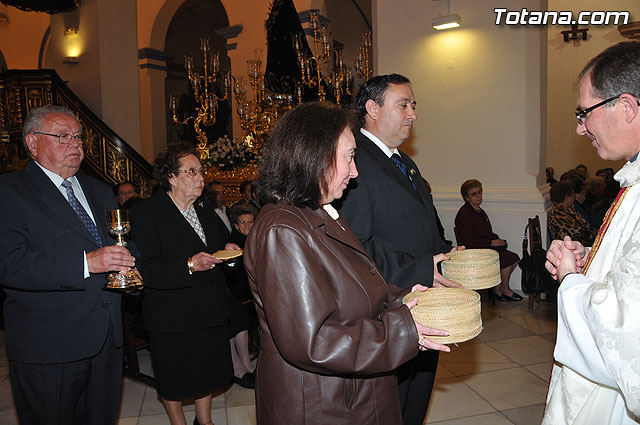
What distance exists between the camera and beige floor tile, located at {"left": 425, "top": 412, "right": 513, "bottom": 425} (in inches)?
131

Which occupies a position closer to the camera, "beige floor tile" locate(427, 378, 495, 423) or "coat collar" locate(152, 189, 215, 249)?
"coat collar" locate(152, 189, 215, 249)

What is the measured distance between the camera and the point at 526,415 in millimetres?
3393

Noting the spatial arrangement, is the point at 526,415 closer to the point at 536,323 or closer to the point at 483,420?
the point at 483,420

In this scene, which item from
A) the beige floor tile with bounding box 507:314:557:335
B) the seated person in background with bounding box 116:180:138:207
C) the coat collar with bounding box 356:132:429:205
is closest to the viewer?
the coat collar with bounding box 356:132:429:205

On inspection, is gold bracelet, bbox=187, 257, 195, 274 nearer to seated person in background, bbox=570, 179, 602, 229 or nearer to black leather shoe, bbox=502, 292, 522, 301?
black leather shoe, bbox=502, 292, 522, 301

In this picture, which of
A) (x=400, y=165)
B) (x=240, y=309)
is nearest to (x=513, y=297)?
(x=240, y=309)

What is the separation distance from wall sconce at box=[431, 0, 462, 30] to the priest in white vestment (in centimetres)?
522

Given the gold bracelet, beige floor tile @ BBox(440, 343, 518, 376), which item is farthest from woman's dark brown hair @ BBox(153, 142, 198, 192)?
beige floor tile @ BBox(440, 343, 518, 376)

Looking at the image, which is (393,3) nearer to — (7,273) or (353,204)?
(353,204)

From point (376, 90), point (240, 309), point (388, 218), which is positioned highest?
point (376, 90)

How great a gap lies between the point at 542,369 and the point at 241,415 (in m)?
2.47

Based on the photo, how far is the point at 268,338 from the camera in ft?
5.23

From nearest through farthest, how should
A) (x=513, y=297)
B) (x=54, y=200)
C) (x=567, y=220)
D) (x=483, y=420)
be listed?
(x=54, y=200)
(x=483, y=420)
(x=567, y=220)
(x=513, y=297)

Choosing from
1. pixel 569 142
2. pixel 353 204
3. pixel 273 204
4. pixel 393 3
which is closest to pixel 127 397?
pixel 353 204
